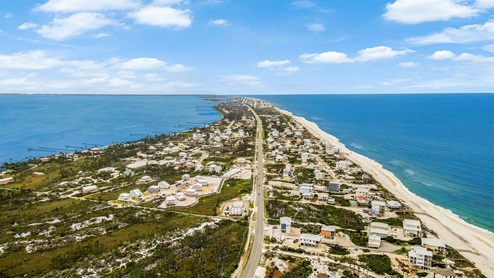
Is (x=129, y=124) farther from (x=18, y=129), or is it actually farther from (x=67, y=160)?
(x=67, y=160)

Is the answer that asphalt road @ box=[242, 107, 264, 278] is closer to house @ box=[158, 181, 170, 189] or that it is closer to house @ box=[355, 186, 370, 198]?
house @ box=[158, 181, 170, 189]

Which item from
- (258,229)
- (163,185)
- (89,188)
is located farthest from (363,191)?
(89,188)

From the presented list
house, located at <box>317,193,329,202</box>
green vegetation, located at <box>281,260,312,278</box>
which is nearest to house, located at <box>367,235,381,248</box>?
green vegetation, located at <box>281,260,312,278</box>

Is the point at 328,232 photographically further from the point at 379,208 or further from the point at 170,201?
the point at 170,201

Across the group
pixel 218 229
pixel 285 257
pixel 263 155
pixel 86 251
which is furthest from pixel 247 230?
pixel 263 155

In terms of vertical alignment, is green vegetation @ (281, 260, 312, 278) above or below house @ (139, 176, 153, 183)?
below

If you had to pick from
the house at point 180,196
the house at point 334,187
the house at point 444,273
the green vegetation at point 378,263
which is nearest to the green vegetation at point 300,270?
the green vegetation at point 378,263

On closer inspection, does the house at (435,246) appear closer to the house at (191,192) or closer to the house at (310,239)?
the house at (310,239)
